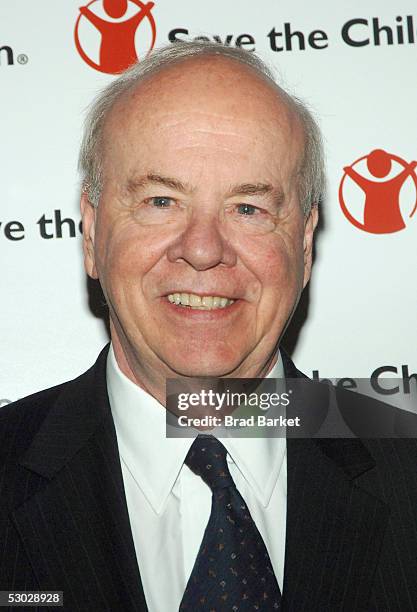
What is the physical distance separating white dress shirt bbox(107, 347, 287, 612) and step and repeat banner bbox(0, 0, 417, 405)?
1.65ft

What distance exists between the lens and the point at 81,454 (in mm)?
1669

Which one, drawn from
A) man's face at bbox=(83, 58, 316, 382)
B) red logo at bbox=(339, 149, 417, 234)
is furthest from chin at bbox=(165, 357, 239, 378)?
red logo at bbox=(339, 149, 417, 234)

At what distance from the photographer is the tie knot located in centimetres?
161

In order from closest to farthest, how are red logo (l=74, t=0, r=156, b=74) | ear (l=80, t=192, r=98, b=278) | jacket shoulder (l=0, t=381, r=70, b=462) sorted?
1. jacket shoulder (l=0, t=381, r=70, b=462)
2. ear (l=80, t=192, r=98, b=278)
3. red logo (l=74, t=0, r=156, b=74)

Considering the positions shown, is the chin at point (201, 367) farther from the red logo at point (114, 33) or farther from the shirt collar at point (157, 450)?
the red logo at point (114, 33)

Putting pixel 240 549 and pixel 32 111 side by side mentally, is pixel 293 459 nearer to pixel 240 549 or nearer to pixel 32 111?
pixel 240 549

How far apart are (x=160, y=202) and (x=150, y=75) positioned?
29 centimetres

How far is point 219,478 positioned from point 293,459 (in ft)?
0.66

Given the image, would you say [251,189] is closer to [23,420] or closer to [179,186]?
[179,186]

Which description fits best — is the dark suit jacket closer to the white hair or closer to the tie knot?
the tie knot

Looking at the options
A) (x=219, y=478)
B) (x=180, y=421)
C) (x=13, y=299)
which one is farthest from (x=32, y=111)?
(x=219, y=478)

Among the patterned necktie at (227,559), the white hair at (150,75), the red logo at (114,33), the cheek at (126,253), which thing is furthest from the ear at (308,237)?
the red logo at (114,33)

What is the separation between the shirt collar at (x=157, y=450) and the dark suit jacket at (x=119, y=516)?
4 centimetres

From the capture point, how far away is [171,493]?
5.46ft
